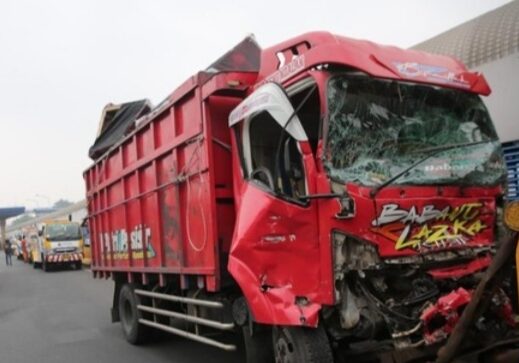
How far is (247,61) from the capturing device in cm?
595

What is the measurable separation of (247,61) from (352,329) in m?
3.23

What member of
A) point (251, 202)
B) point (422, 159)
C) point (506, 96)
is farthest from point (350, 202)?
point (506, 96)

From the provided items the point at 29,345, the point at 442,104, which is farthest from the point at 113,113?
the point at 442,104

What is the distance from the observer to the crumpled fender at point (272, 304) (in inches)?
151

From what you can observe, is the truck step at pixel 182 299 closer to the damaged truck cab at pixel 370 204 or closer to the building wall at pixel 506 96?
the damaged truck cab at pixel 370 204

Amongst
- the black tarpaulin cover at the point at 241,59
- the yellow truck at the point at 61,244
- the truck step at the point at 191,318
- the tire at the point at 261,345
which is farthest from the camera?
the yellow truck at the point at 61,244

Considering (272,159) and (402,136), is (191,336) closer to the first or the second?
(272,159)

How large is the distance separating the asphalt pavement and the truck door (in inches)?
107

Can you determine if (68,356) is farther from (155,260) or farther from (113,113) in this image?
(113,113)

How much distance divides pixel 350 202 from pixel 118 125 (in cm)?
645

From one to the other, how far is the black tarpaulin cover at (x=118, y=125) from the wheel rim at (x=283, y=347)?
4.97 meters

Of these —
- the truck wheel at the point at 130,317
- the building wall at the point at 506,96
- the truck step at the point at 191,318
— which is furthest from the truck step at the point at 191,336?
the building wall at the point at 506,96

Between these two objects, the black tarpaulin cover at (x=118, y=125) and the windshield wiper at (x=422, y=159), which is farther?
the black tarpaulin cover at (x=118, y=125)

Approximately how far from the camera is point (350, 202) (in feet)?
12.2
